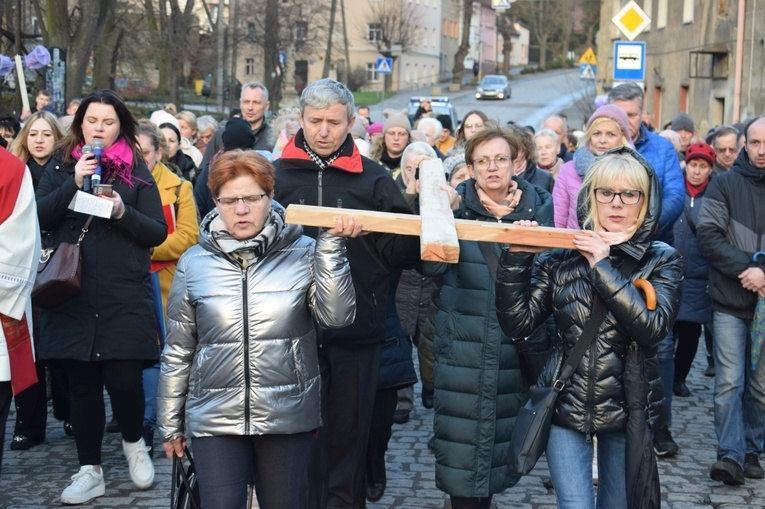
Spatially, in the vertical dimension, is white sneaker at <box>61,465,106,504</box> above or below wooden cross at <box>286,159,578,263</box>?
below

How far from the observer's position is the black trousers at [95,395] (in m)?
6.51

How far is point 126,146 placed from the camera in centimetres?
653

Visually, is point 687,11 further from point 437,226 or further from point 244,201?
point 437,226

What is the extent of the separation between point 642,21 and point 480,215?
10.2m

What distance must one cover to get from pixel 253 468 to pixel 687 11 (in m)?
31.5

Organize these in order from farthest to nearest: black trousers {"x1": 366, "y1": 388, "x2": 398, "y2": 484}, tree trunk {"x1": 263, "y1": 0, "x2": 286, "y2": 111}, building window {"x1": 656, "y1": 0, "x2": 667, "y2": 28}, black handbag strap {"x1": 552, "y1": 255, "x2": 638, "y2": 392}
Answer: tree trunk {"x1": 263, "y1": 0, "x2": 286, "y2": 111} → building window {"x1": 656, "y1": 0, "x2": 667, "y2": 28} → black trousers {"x1": 366, "y1": 388, "x2": 398, "y2": 484} → black handbag strap {"x1": 552, "y1": 255, "x2": 638, "y2": 392}

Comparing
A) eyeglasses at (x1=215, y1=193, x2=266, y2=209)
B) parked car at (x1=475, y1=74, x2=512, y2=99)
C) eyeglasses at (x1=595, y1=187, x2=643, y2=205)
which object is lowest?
eyeglasses at (x1=215, y1=193, x2=266, y2=209)

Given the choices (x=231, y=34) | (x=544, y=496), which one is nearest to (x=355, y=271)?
(x=544, y=496)

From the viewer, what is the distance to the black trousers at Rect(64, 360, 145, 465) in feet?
21.4

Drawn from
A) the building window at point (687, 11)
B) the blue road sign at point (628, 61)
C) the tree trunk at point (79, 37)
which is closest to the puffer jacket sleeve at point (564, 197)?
the blue road sign at point (628, 61)

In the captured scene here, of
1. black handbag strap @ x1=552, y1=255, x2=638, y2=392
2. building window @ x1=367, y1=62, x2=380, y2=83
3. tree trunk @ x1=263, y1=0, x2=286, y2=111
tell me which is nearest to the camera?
black handbag strap @ x1=552, y1=255, x2=638, y2=392

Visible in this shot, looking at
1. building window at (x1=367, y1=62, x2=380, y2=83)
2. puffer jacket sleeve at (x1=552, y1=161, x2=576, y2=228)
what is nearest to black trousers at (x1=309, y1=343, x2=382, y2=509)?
puffer jacket sleeve at (x1=552, y1=161, x2=576, y2=228)

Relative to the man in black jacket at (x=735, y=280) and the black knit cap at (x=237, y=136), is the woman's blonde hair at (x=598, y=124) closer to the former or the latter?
the man in black jacket at (x=735, y=280)

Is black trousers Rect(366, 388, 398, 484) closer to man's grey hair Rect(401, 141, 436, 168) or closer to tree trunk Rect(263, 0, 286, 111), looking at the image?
man's grey hair Rect(401, 141, 436, 168)
